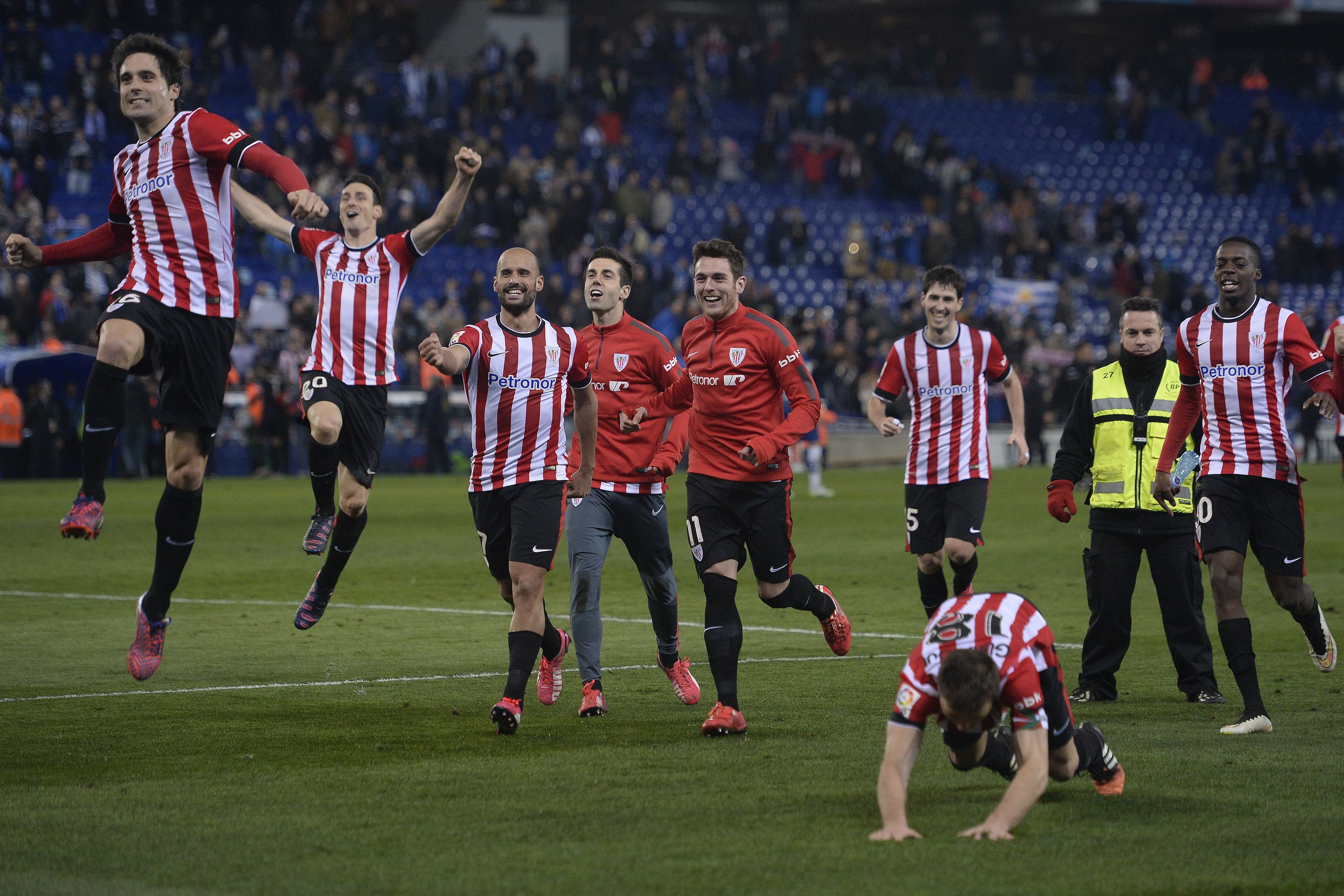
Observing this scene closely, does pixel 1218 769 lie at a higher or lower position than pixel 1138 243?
lower

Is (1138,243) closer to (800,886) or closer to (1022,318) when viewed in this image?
(1022,318)

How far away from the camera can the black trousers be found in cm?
852

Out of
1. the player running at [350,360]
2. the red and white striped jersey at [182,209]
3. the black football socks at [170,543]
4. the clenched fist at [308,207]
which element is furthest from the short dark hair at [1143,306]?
the black football socks at [170,543]

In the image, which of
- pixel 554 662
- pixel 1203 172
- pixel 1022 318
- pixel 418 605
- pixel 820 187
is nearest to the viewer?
pixel 554 662

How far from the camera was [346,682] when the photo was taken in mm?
8961

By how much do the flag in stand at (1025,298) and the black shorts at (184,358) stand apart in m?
30.4

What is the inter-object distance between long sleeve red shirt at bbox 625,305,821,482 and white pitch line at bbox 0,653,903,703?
147cm

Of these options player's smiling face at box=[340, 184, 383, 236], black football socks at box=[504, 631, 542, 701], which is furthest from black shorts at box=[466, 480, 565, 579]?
player's smiling face at box=[340, 184, 383, 236]

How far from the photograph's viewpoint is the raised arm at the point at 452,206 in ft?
23.1

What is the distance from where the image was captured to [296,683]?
8.86 meters

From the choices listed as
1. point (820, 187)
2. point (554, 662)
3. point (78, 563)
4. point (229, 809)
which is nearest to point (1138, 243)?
point (820, 187)

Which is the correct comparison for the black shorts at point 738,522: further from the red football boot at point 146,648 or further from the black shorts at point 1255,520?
the red football boot at point 146,648

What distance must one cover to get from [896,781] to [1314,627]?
4.08 metres

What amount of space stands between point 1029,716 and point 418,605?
8.03 meters
